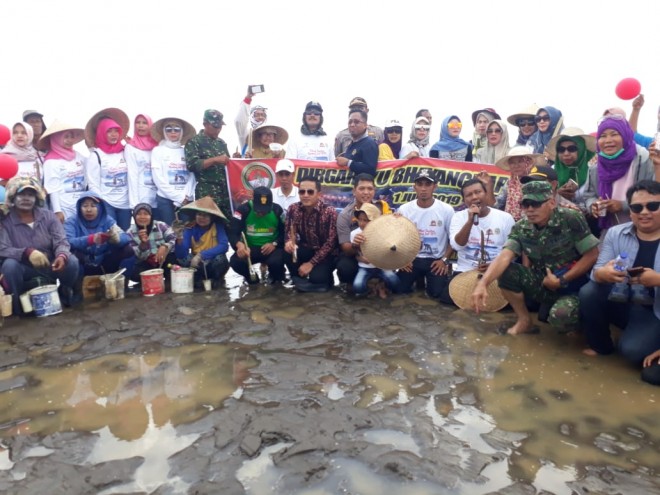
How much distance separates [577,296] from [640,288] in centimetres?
51

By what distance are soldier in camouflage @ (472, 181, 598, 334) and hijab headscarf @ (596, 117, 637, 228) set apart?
2.43 ft

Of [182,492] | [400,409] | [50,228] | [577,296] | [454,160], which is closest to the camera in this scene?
[182,492]

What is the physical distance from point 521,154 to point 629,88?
1241mm

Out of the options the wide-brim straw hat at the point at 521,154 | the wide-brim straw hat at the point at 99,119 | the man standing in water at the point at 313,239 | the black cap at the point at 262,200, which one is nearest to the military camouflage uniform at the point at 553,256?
the wide-brim straw hat at the point at 521,154

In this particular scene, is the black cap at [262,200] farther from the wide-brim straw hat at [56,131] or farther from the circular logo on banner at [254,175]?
the wide-brim straw hat at [56,131]

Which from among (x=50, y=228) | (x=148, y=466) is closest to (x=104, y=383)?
(x=148, y=466)

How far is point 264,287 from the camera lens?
5.92 m

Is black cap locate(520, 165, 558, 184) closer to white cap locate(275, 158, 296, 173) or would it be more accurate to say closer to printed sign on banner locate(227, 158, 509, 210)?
printed sign on banner locate(227, 158, 509, 210)

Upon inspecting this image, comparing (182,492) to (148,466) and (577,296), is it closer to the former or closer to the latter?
(148,466)

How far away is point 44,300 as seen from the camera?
481 centimetres

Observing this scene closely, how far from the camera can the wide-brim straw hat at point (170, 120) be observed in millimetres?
6121

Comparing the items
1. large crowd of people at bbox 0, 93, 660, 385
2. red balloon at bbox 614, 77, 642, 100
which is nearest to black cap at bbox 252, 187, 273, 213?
large crowd of people at bbox 0, 93, 660, 385

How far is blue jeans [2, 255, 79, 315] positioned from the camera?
480 cm

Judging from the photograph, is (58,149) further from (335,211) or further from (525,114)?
(525,114)
